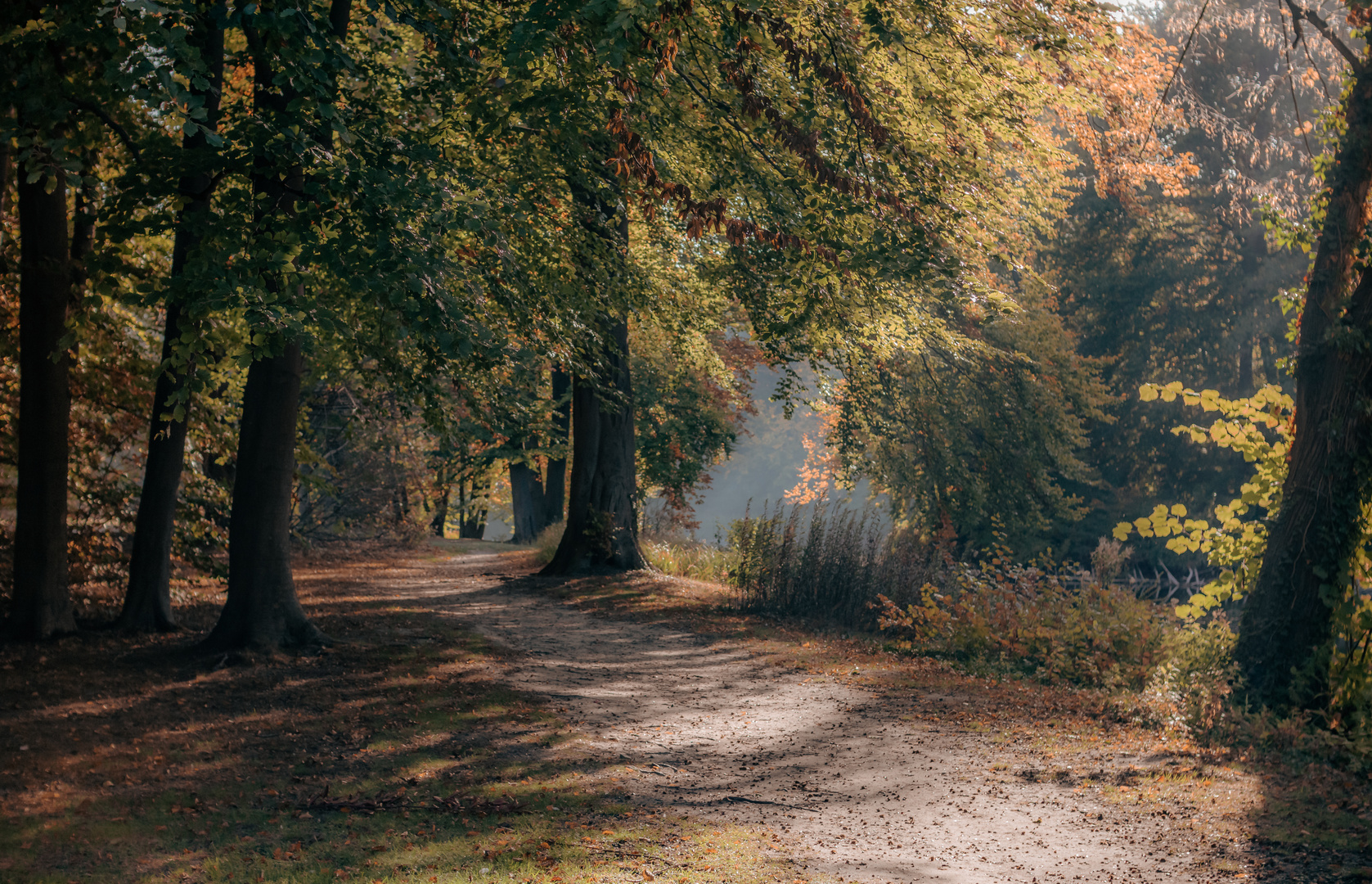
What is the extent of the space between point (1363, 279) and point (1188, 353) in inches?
1021

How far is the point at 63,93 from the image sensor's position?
711 centimetres

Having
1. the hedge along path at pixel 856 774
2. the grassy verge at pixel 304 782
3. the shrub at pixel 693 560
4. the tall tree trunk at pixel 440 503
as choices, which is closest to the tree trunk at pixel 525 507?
the tall tree trunk at pixel 440 503

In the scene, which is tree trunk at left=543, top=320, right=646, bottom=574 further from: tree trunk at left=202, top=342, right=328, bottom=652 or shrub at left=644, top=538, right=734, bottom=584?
tree trunk at left=202, top=342, right=328, bottom=652

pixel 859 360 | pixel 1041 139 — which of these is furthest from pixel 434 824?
pixel 1041 139

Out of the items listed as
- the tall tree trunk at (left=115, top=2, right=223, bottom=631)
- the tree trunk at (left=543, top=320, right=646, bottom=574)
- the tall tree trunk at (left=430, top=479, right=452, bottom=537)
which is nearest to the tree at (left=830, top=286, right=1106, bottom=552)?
the tree trunk at (left=543, top=320, right=646, bottom=574)

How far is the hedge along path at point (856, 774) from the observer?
4.92 meters

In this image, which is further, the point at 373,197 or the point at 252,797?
the point at 373,197

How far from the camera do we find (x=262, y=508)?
342 inches

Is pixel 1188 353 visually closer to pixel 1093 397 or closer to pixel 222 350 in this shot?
pixel 1093 397

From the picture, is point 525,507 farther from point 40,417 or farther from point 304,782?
point 304,782

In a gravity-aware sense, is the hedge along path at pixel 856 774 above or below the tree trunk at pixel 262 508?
below

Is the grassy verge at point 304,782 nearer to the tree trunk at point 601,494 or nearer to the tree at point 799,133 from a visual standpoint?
the tree at point 799,133

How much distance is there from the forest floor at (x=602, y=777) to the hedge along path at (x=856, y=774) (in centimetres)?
3

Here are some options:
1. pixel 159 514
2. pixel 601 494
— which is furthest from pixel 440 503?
pixel 159 514
